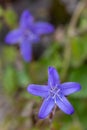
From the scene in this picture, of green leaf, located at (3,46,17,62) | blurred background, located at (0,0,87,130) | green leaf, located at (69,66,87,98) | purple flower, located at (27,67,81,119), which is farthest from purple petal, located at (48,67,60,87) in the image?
green leaf, located at (3,46,17,62)

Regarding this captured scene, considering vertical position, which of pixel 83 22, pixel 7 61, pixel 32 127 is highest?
pixel 83 22

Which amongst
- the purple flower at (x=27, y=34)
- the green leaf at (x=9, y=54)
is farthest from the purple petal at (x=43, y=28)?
the green leaf at (x=9, y=54)

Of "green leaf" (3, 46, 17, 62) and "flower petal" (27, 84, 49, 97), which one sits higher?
"flower petal" (27, 84, 49, 97)

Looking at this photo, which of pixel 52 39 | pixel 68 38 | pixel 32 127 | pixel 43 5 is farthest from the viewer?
pixel 43 5

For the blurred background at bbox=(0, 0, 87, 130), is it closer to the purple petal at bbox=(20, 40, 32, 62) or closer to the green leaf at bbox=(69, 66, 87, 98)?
the green leaf at bbox=(69, 66, 87, 98)

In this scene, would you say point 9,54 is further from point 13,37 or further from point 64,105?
point 64,105

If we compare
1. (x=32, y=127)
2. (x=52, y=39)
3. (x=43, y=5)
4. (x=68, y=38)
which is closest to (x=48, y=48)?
(x=52, y=39)

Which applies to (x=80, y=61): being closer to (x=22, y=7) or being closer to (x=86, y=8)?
(x=86, y=8)

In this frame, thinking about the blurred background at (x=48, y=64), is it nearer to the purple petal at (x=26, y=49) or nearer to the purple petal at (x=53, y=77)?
the purple petal at (x=26, y=49)

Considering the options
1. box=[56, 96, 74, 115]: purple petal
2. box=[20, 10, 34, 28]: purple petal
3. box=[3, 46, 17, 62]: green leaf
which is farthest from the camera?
box=[3, 46, 17, 62]: green leaf
